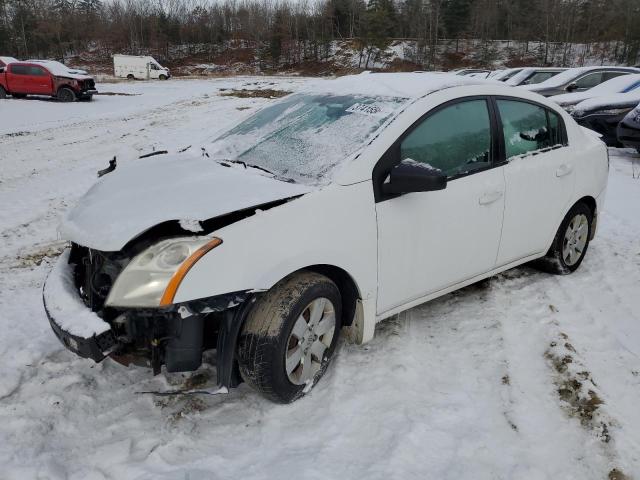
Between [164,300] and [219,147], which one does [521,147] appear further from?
[164,300]

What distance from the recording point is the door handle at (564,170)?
13.1 ft

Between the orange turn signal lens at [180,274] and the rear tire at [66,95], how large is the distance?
2130 centimetres

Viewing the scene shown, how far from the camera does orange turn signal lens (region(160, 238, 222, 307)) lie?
2.21 metres

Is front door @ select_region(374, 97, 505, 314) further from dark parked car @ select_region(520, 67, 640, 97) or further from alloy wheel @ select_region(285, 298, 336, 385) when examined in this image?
dark parked car @ select_region(520, 67, 640, 97)

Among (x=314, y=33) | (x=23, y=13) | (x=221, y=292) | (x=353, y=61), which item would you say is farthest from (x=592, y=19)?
(x=221, y=292)

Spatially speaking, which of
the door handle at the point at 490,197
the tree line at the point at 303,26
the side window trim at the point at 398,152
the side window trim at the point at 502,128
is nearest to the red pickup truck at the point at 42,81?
the side window trim at the point at 502,128

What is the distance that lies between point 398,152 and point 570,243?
2.31m

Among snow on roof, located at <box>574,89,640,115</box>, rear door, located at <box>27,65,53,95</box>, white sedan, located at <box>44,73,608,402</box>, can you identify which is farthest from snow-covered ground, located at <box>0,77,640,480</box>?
rear door, located at <box>27,65,53,95</box>

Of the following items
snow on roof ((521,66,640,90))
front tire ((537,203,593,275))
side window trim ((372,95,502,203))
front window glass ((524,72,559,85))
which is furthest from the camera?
front window glass ((524,72,559,85))

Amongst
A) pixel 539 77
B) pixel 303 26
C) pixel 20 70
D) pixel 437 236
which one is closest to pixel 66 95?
pixel 20 70

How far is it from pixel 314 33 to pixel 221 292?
74314 millimetres

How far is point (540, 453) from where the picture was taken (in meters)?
2.39

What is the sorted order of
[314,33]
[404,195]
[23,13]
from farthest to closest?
1. [314,33]
2. [23,13]
3. [404,195]

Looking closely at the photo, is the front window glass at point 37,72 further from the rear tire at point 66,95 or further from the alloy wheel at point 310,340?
the alloy wheel at point 310,340
